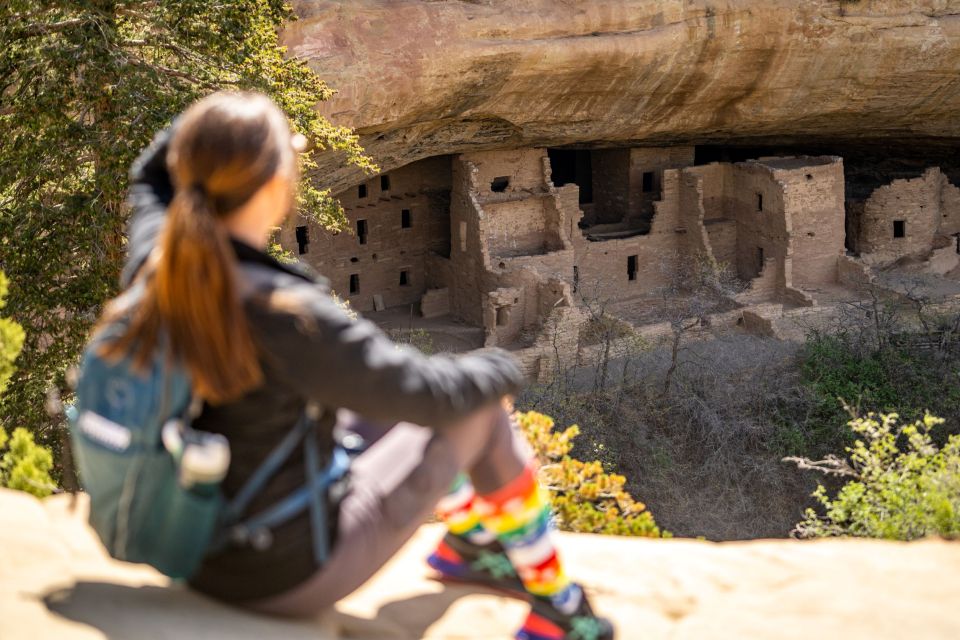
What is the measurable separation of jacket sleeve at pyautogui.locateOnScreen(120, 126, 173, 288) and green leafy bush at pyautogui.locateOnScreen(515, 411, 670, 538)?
2.32 metres

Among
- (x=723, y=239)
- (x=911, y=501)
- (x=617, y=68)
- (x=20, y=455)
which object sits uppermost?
(x=617, y=68)

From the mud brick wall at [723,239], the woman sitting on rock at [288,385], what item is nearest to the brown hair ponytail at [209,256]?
the woman sitting on rock at [288,385]

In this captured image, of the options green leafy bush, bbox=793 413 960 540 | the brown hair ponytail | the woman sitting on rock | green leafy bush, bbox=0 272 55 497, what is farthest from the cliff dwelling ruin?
the brown hair ponytail

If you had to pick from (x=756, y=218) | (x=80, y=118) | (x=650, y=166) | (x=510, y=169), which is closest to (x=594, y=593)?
(x=80, y=118)

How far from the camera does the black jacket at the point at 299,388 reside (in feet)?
7.61

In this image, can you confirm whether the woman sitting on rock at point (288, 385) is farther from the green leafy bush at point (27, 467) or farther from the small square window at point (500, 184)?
the small square window at point (500, 184)

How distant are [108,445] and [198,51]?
661 cm

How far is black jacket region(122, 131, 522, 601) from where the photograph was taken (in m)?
2.32

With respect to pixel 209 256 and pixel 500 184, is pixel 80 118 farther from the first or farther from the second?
pixel 500 184

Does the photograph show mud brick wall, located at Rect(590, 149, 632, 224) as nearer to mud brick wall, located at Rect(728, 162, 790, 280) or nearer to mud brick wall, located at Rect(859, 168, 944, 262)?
mud brick wall, located at Rect(728, 162, 790, 280)

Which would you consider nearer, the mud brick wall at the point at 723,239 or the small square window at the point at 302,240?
the small square window at the point at 302,240

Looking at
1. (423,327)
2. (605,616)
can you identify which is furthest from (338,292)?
(605,616)

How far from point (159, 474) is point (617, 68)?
1116 centimetres

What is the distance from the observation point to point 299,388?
238 cm
